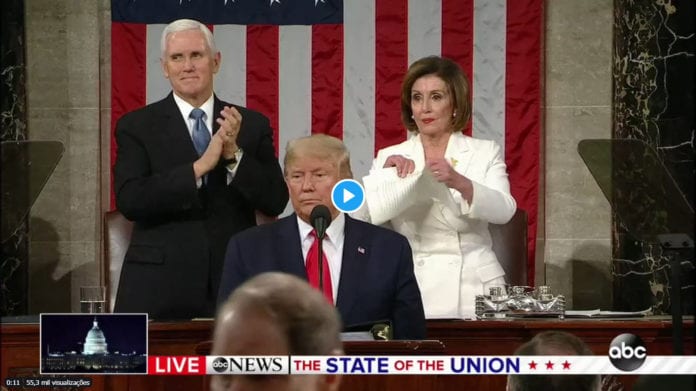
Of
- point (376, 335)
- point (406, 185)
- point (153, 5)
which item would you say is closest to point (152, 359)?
point (376, 335)

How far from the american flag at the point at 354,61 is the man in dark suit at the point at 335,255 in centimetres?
122

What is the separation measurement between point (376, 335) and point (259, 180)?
115 cm

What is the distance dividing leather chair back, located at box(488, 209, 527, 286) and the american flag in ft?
1.59

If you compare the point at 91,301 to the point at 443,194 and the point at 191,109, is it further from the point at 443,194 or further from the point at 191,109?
the point at 443,194

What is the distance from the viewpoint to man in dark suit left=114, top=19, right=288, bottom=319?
179 inches

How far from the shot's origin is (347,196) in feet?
13.7

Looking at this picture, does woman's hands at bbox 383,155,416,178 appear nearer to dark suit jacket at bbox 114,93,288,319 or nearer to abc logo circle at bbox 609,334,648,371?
dark suit jacket at bbox 114,93,288,319

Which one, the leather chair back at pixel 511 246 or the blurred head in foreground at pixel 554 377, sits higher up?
the leather chair back at pixel 511 246

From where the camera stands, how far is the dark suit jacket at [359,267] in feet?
12.6

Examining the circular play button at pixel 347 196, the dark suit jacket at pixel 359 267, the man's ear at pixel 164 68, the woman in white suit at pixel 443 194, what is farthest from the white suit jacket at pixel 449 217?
the man's ear at pixel 164 68

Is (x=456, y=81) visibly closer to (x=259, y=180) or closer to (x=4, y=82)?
(x=259, y=180)

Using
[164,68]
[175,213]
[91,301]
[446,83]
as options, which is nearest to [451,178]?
[446,83]

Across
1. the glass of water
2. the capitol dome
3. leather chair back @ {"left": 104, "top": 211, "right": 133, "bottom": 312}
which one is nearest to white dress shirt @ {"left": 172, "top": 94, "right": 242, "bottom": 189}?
leather chair back @ {"left": 104, "top": 211, "right": 133, "bottom": 312}

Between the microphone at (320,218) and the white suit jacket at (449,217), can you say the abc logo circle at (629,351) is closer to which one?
the white suit jacket at (449,217)
